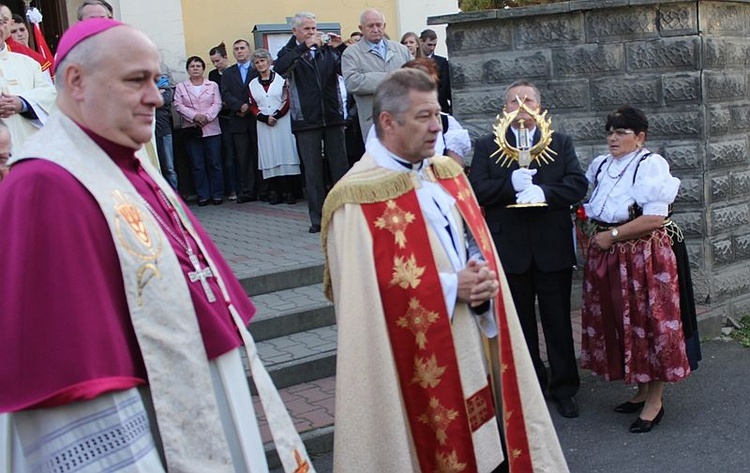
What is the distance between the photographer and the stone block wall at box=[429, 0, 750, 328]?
7.63 m

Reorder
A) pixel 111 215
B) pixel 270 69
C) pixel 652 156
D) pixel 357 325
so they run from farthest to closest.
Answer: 1. pixel 270 69
2. pixel 652 156
3. pixel 357 325
4. pixel 111 215

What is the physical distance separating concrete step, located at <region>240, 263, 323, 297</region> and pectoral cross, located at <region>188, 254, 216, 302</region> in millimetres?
4343

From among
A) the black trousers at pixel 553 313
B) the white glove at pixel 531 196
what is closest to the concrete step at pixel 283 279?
the black trousers at pixel 553 313

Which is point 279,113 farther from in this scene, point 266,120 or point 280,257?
point 280,257

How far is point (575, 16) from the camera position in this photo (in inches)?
315

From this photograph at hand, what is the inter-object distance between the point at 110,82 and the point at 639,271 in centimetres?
410

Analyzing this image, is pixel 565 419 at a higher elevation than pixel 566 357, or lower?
lower

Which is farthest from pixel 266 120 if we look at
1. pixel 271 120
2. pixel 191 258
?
pixel 191 258

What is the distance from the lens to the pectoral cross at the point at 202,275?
2.78 m

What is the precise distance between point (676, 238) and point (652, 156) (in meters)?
0.61

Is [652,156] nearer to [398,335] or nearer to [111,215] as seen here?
[398,335]

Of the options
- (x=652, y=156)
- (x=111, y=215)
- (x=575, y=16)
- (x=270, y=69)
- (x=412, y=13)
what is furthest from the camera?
(x=412, y=13)

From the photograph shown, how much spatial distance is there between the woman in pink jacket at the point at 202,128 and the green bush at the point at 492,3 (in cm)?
384

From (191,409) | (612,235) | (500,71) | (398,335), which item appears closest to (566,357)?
(612,235)
